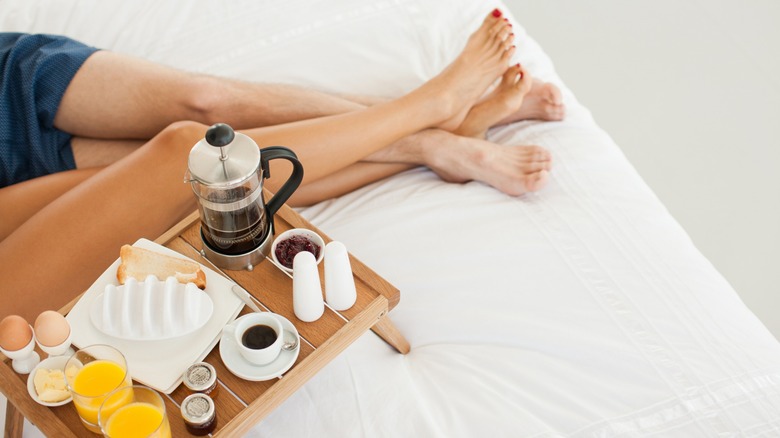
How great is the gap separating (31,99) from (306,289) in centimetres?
79

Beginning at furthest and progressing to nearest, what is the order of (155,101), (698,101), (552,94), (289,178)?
(698,101)
(552,94)
(155,101)
(289,178)

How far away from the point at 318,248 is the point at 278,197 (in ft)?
0.35

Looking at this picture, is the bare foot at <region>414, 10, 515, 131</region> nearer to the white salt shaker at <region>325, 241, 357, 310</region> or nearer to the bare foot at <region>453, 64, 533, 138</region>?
the bare foot at <region>453, 64, 533, 138</region>

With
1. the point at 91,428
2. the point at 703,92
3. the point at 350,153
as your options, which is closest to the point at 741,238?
the point at 703,92

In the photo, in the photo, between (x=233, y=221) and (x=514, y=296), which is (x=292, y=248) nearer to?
(x=233, y=221)

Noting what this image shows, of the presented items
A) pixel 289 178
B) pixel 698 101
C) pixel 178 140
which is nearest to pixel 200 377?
pixel 289 178

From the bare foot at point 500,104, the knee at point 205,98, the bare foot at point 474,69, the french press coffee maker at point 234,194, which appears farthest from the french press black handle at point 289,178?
the bare foot at point 500,104

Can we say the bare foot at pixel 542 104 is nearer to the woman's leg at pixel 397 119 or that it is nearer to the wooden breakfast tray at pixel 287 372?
the woman's leg at pixel 397 119

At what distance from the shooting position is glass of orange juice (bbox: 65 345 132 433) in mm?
1076

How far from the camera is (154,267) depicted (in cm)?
127

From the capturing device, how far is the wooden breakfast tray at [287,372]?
3.68 feet

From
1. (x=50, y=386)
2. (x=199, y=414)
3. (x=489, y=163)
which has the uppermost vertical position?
(x=489, y=163)

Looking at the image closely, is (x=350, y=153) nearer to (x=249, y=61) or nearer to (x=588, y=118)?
(x=249, y=61)

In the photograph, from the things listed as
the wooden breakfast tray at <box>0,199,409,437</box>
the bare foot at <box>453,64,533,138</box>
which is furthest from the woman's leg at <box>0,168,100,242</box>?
the bare foot at <box>453,64,533,138</box>
